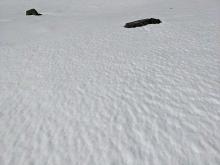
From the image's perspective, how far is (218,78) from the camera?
6965 mm

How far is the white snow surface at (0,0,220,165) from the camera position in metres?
4.84

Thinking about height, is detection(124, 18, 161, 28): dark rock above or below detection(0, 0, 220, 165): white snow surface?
above

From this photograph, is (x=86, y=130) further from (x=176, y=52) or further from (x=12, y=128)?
(x=176, y=52)

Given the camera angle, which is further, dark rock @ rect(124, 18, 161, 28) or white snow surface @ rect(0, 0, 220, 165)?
dark rock @ rect(124, 18, 161, 28)

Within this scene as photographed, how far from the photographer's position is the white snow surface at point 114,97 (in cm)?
484

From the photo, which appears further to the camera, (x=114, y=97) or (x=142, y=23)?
(x=142, y=23)

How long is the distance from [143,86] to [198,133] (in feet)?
7.90

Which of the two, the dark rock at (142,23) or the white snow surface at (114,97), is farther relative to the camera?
the dark rock at (142,23)

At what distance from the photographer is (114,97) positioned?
6.64 metres

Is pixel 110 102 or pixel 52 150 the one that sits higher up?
pixel 110 102

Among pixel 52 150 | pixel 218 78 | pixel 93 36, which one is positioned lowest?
pixel 52 150

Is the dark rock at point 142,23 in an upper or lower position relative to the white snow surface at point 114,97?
upper

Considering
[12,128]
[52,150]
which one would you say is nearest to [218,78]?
[52,150]

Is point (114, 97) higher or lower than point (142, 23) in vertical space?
lower
